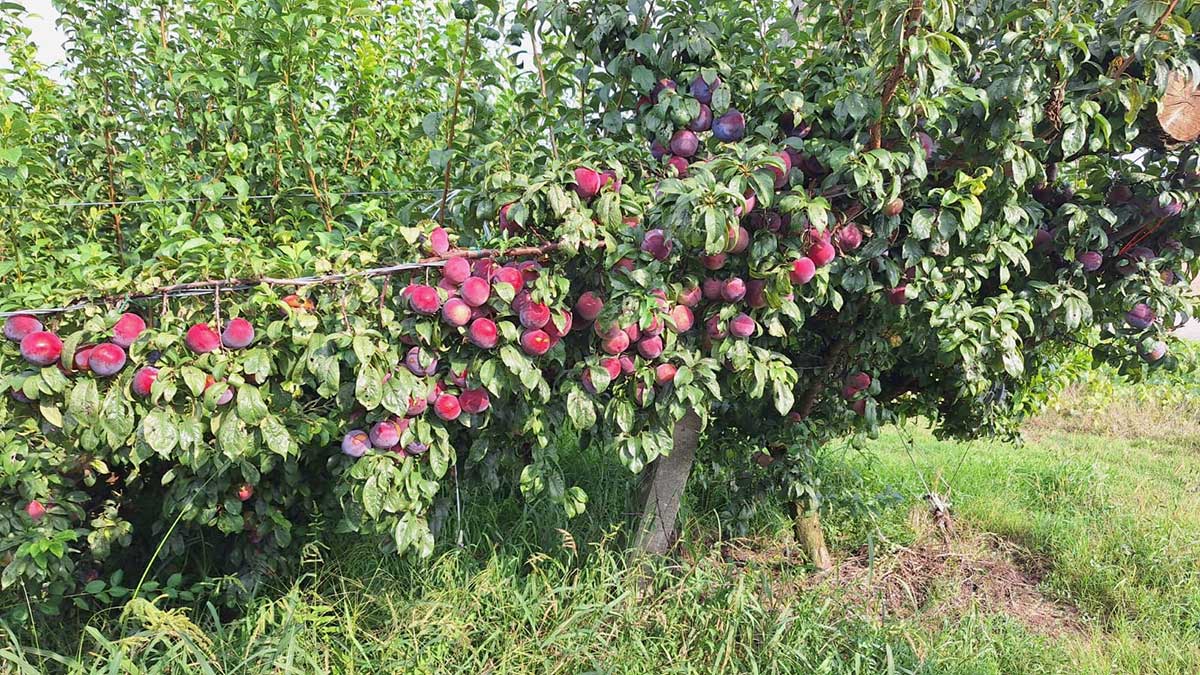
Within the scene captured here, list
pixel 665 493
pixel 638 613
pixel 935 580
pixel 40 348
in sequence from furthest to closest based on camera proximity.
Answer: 1. pixel 935 580
2. pixel 665 493
3. pixel 638 613
4. pixel 40 348

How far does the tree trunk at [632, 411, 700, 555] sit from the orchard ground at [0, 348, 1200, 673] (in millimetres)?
94

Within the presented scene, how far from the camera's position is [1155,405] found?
18.5ft

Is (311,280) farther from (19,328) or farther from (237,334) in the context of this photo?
(19,328)

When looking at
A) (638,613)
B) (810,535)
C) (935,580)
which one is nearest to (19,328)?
(638,613)

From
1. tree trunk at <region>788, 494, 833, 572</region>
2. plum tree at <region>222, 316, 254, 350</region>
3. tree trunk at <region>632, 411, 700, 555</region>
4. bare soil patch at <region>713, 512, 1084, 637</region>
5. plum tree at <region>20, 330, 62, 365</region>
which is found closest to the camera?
plum tree at <region>20, 330, 62, 365</region>

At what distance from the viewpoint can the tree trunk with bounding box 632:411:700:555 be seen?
91.7 inches

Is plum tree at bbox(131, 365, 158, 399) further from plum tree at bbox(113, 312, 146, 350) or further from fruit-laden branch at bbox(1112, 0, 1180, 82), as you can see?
fruit-laden branch at bbox(1112, 0, 1180, 82)

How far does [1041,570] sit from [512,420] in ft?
7.51

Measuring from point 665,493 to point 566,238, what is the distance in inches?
45.9

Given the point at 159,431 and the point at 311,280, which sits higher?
the point at 311,280

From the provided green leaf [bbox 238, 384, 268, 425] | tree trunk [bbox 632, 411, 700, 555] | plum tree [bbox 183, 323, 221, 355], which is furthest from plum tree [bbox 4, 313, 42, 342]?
tree trunk [bbox 632, 411, 700, 555]

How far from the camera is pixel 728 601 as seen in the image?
6.91 ft

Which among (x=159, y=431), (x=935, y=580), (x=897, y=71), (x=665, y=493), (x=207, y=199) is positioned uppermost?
(x=897, y=71)

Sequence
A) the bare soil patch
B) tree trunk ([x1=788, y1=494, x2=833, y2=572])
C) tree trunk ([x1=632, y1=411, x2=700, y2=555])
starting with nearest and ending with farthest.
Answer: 1. tree trunk ([x1=632, y1=411, x2=700, y2=555])
2. the bare soil patch
3. tree trunk ([x1=788, y1=494, x2=833, y2=572])
